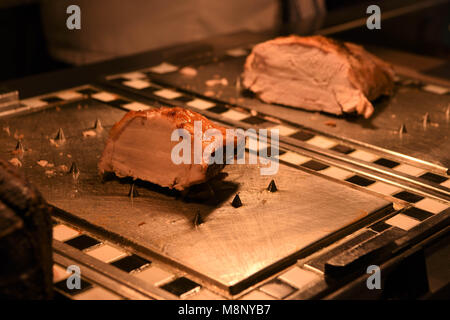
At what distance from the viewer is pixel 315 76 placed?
2.46 metres

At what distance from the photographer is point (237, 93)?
2.62 m

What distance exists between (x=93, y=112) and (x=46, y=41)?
5.99 ft

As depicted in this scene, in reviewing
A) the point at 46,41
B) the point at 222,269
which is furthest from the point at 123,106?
the point at 46,41

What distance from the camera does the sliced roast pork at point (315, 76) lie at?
2.42 metres

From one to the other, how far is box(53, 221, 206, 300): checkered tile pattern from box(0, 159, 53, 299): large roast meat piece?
5.4 inches

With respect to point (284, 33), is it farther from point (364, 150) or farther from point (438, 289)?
point (438, 289)

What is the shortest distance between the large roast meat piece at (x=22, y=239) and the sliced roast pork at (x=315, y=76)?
1.37 metres

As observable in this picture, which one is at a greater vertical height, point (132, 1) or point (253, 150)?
point (132, 1)

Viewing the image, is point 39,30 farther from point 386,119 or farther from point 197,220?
point 197,220

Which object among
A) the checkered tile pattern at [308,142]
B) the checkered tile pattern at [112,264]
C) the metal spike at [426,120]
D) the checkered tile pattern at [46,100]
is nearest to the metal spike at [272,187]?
the checkered tile pattern at [308,142]

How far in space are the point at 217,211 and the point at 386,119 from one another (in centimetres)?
92

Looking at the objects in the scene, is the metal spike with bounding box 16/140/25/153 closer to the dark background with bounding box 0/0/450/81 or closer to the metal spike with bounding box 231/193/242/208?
the metal spike with bounding box 231/193/242/208

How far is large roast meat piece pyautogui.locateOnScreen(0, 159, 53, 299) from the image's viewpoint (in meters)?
1.22
